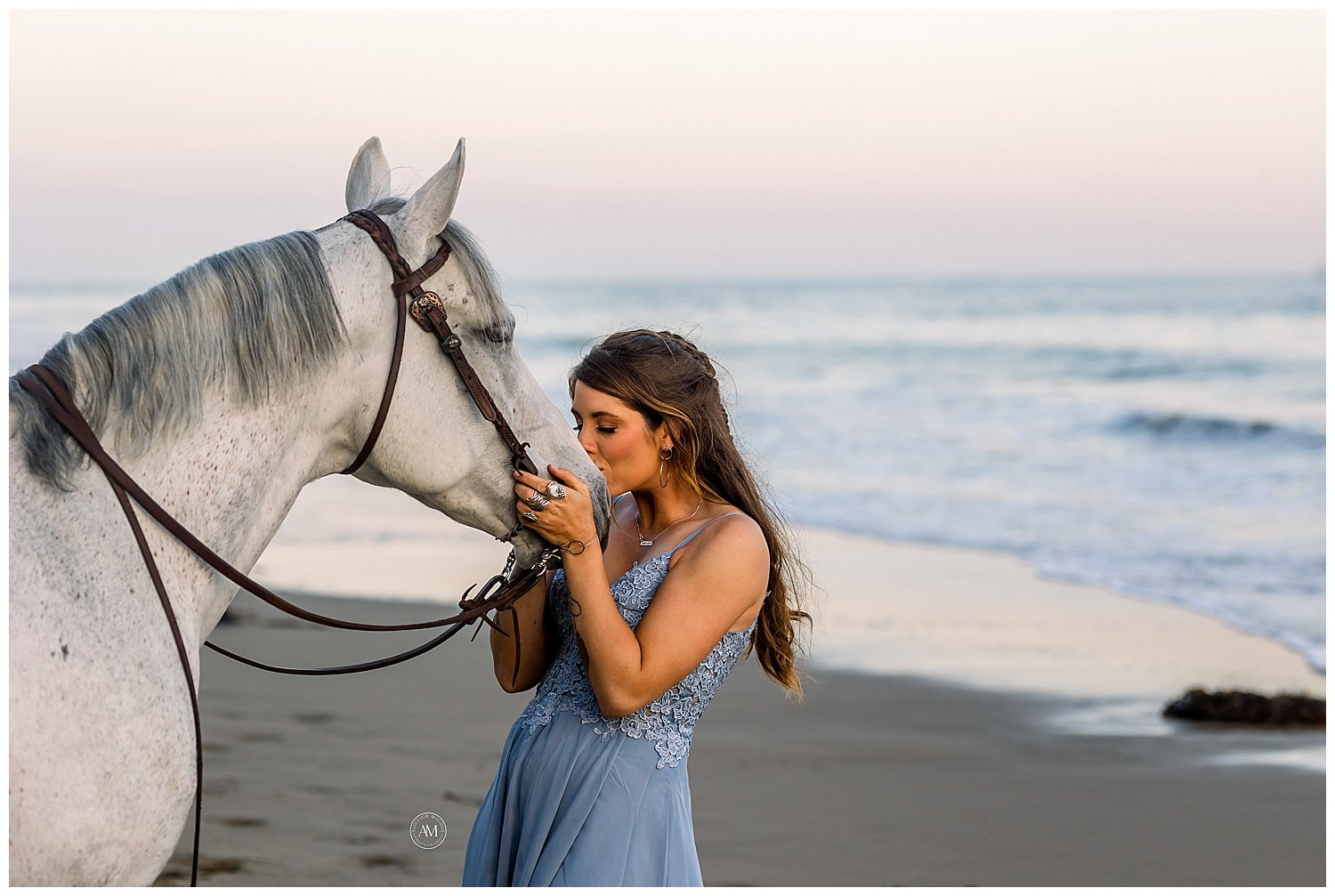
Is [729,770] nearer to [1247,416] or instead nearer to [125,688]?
[125,688]

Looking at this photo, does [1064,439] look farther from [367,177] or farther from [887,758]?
[367,177]

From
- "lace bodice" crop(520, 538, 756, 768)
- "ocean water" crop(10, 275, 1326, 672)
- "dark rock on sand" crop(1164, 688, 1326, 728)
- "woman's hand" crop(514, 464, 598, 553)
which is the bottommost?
"ocean water" crop(10, 275, 1326, 672)

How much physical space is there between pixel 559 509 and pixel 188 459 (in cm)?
60

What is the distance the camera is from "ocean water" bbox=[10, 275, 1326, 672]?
895cm

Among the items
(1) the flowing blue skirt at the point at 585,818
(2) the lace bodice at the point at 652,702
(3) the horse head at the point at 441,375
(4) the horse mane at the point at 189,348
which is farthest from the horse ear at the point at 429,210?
(1) the flowing blue skirt at the point at 585,818

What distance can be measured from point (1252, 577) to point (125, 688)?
833 centimetres

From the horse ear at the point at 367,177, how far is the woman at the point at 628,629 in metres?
0.51

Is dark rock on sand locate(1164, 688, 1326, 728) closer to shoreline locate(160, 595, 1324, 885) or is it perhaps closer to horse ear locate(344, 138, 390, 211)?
shoreline locate(160, 595, 1324, 885)

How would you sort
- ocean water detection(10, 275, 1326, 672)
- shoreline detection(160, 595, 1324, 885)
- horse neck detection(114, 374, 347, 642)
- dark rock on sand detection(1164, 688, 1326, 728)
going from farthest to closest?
ocean water detection(10, 275, 1326, 672) < dark rock on sand detection(1164, 688, 1326, 728) < shoreline detection(160, 595, 1324, 885) < horse neck detection(114, 374, 347, 642)

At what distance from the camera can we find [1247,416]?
16.2 meters

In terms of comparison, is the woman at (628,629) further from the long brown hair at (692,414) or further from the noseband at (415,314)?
the noseband at (415,314)

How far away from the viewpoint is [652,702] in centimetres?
232

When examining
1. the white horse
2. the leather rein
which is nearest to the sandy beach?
the leather rein

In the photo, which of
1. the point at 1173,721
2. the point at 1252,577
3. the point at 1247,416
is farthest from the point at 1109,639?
the point at 1247,416
